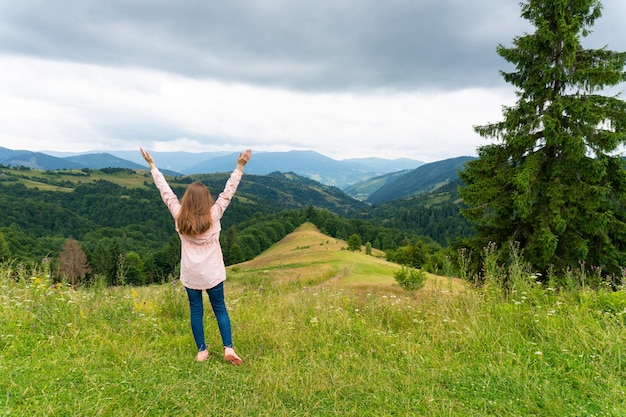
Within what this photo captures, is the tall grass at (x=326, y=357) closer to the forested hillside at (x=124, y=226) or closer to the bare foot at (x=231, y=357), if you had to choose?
the bare foot at (x=231, y=357)

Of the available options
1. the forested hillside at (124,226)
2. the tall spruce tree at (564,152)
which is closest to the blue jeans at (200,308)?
the tall spruce tree at (564,152)

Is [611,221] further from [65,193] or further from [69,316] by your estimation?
[65,193]

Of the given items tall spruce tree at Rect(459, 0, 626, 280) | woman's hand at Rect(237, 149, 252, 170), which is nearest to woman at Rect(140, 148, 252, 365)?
woman's hand at Rect(237, 149, 252, 170)

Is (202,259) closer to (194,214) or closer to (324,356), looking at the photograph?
(194,214)

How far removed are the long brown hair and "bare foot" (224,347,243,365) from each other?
154cm

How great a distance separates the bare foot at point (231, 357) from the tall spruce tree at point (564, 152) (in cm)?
1059

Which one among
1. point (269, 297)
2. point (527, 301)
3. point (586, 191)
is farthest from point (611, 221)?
point (269, 297)

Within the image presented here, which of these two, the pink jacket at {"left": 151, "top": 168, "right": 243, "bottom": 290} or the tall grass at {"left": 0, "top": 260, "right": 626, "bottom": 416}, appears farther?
the pink jacket at {"left": 151, "top": 168, "right": 243, "bottom": 290}

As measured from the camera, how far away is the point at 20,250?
78062mm

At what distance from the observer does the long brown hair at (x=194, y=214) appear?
4.20 meters

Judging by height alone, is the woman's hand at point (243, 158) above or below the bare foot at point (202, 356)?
above

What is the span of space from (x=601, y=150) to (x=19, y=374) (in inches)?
595

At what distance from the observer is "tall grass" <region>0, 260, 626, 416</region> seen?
3176 mm

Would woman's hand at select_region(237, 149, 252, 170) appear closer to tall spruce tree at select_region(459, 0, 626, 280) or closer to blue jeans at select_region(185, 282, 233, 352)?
blue jeans at select_region(185, 282, 233, 352)
